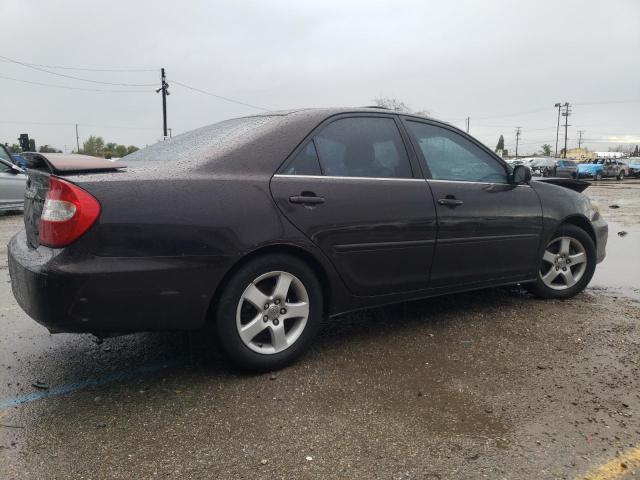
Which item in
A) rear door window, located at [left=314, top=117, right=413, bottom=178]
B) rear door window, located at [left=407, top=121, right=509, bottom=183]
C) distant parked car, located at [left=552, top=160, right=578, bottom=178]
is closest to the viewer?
rear door window, located at [left=314, top=117, right=413, bottom=178]

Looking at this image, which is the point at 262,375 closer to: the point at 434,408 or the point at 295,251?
the point at 295,251

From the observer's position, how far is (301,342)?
336 centimetres

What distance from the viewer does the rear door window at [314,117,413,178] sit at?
351cm

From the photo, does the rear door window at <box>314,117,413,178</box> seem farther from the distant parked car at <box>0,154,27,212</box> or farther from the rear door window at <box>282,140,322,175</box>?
the distant parked car at <box>0,154,27,212</box>

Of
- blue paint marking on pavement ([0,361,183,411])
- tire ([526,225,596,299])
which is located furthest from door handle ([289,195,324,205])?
tire ([526,225,596,299])

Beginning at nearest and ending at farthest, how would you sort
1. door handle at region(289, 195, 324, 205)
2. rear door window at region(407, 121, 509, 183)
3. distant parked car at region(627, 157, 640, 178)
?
door handle at region(289, 195, 324, 205), rear door window at region(407, 121, 509, 183), distant parked car at region(627, 157, 640, 178)

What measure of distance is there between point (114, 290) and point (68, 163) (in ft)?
2.41

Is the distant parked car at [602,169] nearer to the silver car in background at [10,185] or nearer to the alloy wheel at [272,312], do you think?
the silver car in background at [10,185]

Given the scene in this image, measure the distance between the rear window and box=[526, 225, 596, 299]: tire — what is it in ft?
9.00

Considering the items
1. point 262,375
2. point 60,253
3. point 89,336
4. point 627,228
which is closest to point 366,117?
point 262,375

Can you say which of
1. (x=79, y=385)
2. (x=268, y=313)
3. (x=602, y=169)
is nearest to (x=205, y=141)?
(x=268, y=313)

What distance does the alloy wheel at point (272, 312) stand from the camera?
3146 millimetres

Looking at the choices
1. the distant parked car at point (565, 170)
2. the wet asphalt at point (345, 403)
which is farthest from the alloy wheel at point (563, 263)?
the distant parked car at point (565, 170)

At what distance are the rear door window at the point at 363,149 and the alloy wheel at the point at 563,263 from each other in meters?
1.79
